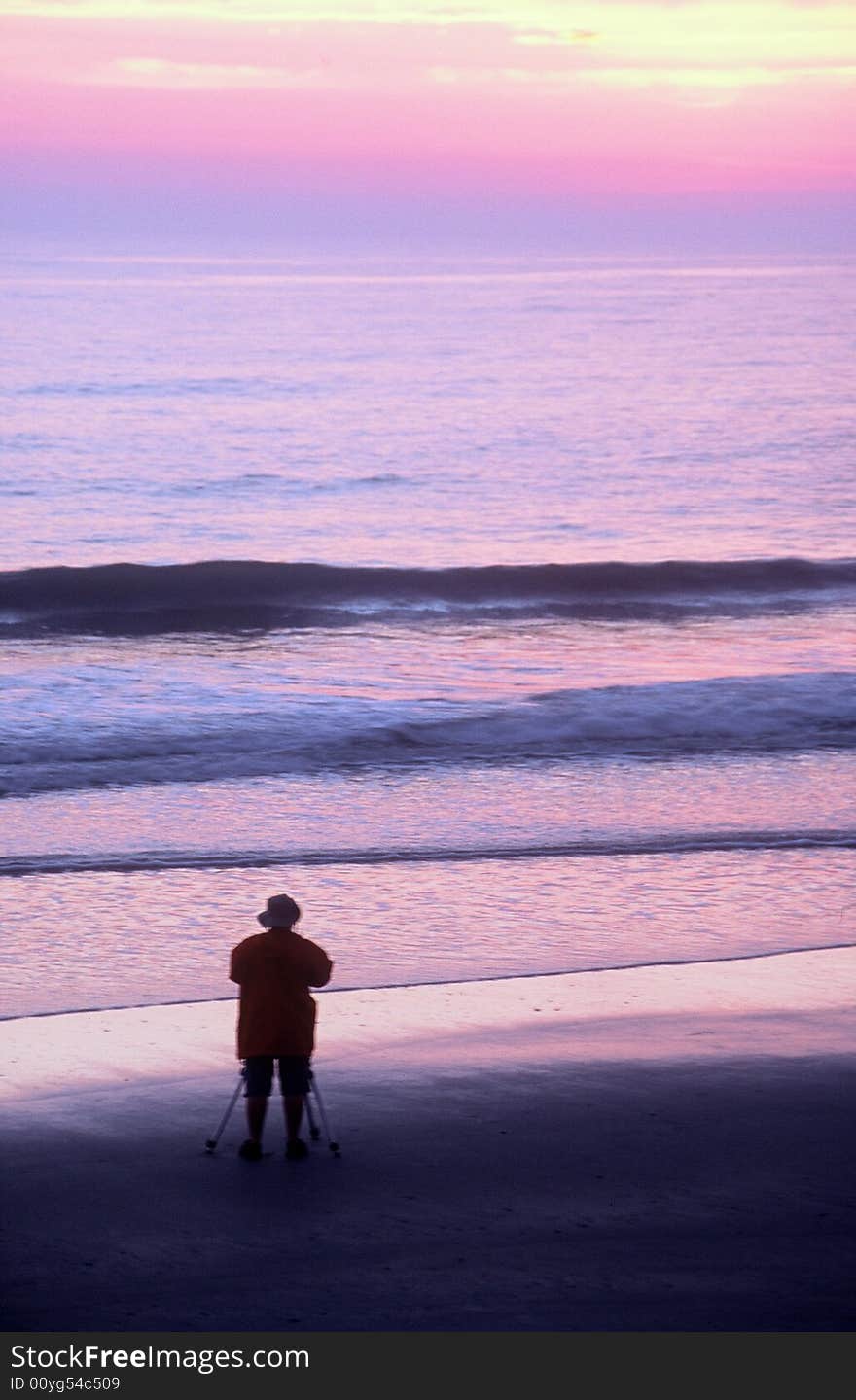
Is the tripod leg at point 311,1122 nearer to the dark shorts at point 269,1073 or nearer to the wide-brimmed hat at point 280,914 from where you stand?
the dark shorts at point 269,1073

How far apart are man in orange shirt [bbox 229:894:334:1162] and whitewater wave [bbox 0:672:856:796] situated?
8.07 meters

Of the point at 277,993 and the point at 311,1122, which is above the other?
the point at 277,993

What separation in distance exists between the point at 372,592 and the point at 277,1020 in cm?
2281

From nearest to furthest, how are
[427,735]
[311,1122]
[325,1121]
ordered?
1. [325,1121]
2. [311,1122]
3. [427,735]

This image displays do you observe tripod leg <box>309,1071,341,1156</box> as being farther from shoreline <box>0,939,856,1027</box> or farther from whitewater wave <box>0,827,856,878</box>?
whitewater wave <box>0,827,856,878</box>

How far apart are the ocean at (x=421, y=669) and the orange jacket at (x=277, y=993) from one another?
220 cm

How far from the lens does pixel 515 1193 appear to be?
6781 mm

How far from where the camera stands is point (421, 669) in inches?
890

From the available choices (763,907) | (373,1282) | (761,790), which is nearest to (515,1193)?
(373,1282)

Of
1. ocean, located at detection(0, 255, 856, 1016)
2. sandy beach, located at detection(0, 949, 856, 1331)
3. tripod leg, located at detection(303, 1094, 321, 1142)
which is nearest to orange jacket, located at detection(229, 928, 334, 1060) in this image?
tripod leg, located at detection(303, 1094, 321, 1142)

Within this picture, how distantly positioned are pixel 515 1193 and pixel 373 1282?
0.99 meters

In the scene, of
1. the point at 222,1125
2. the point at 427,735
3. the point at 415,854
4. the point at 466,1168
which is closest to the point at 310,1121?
the point at 222,1125

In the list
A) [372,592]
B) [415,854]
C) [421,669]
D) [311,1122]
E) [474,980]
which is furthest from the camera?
[372,592]

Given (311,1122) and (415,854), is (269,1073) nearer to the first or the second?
(311,1122)
